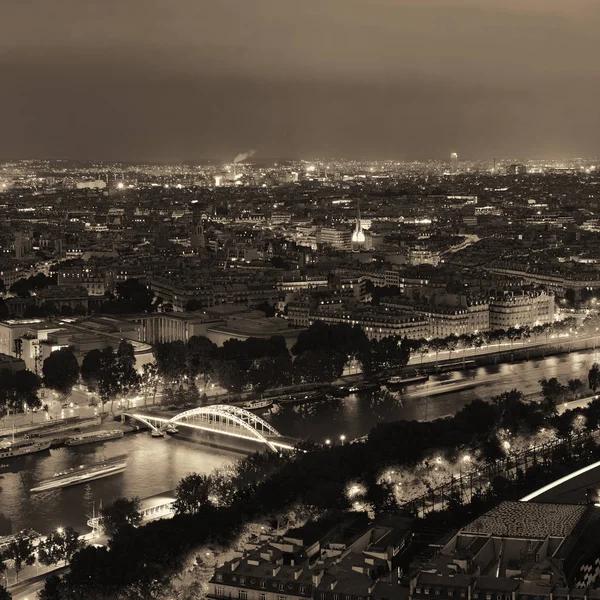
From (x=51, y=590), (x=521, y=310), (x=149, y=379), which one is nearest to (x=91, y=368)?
(x=149, y=379)

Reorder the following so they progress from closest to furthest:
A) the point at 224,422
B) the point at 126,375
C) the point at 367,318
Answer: the point at 224,422 < the point at 126,375 < the point at 367,318

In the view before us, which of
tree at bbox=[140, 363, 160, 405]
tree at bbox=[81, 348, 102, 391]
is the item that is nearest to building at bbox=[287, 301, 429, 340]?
tree at bbox=[140, 363, 160, 405]

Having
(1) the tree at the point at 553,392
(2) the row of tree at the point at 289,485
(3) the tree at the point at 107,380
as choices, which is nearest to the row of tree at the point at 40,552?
(2) the row of tree at the point at 289,485

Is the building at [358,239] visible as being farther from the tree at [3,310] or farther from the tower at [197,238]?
the tree at [3,310]

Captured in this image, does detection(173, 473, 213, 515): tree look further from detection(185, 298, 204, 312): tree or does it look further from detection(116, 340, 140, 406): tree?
detection(185, 298, 204, 312): tree

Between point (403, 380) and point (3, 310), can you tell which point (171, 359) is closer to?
point (403, 380)
